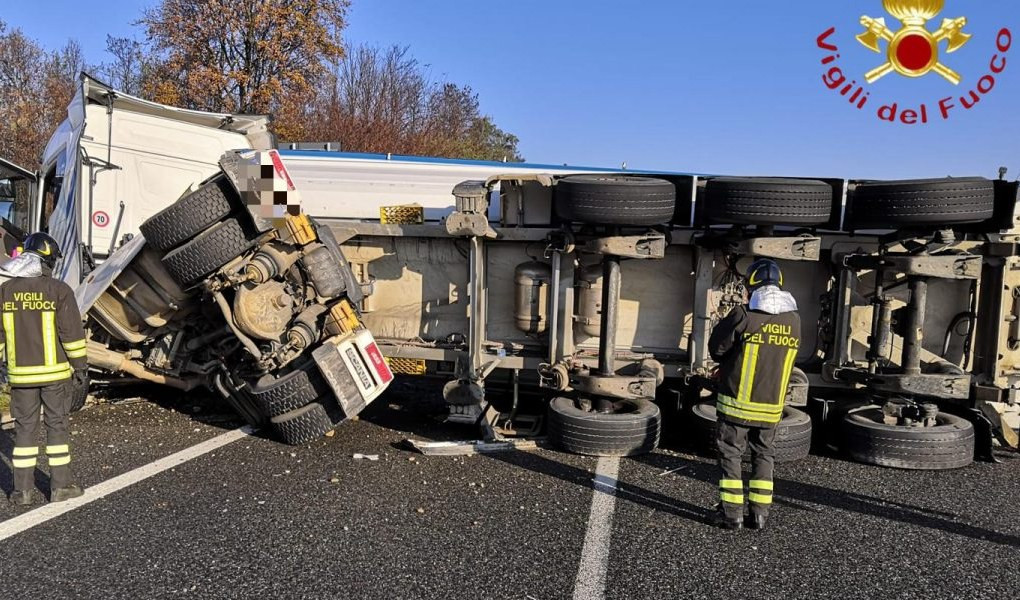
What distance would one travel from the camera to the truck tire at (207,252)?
512cm

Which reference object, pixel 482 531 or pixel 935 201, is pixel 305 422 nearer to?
pixel 482 531

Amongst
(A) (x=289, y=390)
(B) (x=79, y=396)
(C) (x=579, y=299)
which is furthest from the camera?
(B) (x=79, y=396)

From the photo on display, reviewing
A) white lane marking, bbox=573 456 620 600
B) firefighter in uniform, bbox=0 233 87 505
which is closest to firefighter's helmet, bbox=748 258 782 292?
white lane marking, bbox=573 456 620 600

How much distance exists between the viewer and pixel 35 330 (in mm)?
4543

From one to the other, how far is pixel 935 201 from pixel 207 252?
5.19 metres

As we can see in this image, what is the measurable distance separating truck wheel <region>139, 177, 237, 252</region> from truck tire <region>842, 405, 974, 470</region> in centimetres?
501

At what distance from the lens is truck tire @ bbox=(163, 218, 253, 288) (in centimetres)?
512

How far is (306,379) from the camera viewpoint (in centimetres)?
546

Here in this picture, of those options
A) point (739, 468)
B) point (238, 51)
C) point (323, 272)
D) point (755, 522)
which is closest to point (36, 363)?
point (323, 272)

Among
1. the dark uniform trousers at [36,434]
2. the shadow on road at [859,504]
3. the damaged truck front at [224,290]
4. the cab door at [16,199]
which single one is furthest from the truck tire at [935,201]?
the cab door at [16,199]

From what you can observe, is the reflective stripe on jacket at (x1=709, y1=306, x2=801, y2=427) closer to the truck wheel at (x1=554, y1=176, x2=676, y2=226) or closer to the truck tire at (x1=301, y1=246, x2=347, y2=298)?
the truck wheel at (x1=554, y1=176, x2=676, y2=226)

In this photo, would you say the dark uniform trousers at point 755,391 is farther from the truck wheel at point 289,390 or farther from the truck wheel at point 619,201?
the truck wheel at point 289,390

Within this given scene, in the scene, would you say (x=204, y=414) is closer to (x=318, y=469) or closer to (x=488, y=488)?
(x=318, y=469)

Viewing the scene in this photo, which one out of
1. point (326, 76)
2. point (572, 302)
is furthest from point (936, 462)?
point (326, 76)
